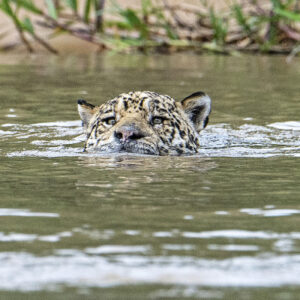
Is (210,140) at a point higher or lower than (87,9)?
lower

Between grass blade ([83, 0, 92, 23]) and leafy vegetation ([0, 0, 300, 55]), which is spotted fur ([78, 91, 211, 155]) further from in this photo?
grass blade ([83, 0, 92, 23])

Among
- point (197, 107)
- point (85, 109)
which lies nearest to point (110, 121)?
point (85, 109)

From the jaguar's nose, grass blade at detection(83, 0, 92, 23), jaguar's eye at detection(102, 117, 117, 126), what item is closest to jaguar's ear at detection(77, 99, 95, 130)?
jaguar's eye at detection(102, 117, 117, 126)

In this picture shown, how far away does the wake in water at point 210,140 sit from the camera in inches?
333

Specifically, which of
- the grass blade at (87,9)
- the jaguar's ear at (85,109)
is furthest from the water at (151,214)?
the grass blade at (87,9)

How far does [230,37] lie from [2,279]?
55.1ft

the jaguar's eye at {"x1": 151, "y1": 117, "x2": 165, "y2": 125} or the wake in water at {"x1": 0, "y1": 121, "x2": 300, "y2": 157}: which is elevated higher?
the jaguar's eye at {"x1": 151, "y1": 117, "x2": 165, "y2": 125}

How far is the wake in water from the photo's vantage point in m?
8.47

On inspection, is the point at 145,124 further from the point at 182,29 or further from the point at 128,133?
the point at 182,29

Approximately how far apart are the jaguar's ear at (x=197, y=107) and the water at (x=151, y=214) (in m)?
0.26

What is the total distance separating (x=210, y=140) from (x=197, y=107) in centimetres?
68

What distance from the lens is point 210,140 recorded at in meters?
9.68

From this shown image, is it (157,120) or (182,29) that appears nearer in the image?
(157,120)

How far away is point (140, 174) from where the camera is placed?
6.92 meters
